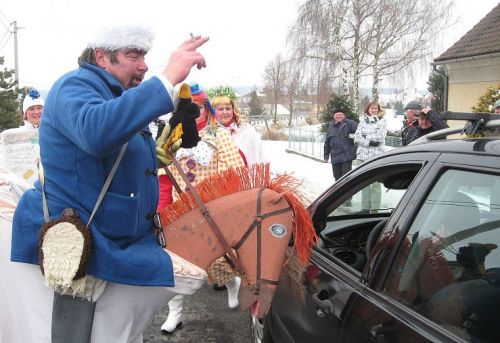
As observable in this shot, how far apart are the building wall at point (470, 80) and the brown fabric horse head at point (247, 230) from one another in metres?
11.7

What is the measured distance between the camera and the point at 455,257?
5.10 feet

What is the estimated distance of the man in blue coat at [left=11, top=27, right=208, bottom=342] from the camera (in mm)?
1517

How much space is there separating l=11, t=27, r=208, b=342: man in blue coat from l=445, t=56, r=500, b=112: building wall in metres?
12.2

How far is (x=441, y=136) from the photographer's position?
198cm

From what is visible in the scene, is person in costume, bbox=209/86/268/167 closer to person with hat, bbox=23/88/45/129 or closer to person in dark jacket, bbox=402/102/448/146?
person with hat, bbox=23/88/45/129

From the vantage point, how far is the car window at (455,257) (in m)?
1.42

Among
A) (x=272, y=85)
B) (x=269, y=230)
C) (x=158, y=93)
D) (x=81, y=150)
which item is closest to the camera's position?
(x=158, y=93)

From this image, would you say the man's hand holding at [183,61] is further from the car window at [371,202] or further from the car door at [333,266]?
the car window at [371,202]

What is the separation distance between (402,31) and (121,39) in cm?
2551

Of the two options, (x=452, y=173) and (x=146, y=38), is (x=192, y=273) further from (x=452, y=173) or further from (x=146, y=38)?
(x=452, y=173)

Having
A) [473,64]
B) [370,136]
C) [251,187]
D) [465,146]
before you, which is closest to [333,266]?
[251,187]

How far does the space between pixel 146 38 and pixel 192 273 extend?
913 millimetres

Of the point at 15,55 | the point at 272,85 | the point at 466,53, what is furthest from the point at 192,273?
the point at 272,85

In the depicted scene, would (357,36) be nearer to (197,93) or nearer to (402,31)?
(402,31)
